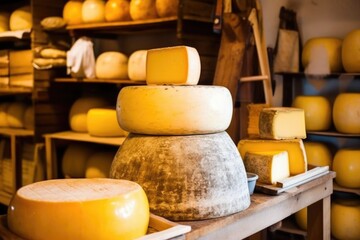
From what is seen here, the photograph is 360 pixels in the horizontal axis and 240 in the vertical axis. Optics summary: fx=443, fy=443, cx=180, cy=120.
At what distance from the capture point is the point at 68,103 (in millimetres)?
3500

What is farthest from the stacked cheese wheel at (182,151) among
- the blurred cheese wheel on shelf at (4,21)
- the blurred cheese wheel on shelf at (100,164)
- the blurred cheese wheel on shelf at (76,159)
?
the blurred cheese wheel on shelf at (4,21)

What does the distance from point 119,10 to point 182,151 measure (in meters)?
1.90

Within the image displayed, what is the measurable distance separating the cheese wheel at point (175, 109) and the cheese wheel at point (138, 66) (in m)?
1.53

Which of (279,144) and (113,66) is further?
(113,66)

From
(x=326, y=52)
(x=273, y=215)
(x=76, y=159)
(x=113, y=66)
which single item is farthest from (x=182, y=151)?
(x=76, y=159)

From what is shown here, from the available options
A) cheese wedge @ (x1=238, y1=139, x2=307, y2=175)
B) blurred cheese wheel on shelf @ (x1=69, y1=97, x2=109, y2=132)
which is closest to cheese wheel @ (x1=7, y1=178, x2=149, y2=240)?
cheese wedge @ (x1=238, y1=139, x2=307, y2=175)

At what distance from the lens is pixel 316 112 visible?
7.98 ft

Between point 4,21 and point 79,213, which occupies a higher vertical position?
point 4,21

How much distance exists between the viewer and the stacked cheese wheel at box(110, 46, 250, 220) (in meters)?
1.08

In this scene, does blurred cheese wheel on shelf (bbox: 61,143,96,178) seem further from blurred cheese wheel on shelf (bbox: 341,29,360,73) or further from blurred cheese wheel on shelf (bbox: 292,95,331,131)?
blurred cheese wheel on shelf (bbox: 341,29,360,73)

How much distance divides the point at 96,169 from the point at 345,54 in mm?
1725

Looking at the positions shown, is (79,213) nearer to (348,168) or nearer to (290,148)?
(290,148)

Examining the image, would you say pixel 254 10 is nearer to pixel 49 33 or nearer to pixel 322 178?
pixel 322 178

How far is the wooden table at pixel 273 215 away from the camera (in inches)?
41.8
